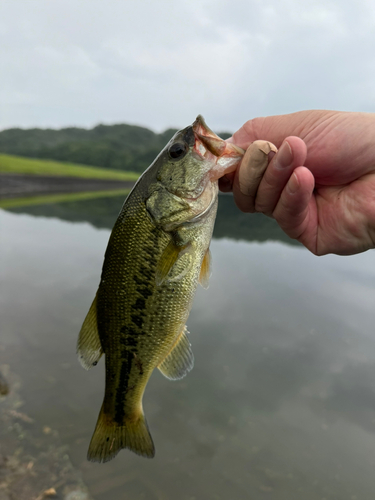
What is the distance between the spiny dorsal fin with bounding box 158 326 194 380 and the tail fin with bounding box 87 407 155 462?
0.42 m

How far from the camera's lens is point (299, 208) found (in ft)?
7.70

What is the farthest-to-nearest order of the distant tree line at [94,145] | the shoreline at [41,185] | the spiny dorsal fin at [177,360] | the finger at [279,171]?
the distant tree line at [94,145]
the shoreline at [41,185]
the spiny dorsal fin at [177,360]
the finger at [279,171]

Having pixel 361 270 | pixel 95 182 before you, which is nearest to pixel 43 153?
pixel 95 182

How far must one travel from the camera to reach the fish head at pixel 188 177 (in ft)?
7.13

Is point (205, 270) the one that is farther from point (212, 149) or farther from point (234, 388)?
point (234, 388)

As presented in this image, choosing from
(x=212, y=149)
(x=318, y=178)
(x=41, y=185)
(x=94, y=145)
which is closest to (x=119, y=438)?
(x=212, y=149)

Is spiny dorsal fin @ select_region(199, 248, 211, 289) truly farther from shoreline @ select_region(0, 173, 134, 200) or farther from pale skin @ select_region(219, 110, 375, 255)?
shoreline @ select_region(0, 173, 134, 200)

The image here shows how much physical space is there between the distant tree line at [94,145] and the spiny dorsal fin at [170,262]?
8215cm

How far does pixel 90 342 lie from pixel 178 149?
153 centimetres

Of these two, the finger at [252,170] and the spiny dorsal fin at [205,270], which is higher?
the finger at [252,170]

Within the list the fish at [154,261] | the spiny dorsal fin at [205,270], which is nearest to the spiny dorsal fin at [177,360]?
the fish at [154,261]

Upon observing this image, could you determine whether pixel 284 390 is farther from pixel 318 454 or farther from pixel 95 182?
pixel 95 182

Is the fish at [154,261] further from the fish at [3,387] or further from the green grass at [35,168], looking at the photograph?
the green grass at [35,168]

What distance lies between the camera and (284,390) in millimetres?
4867
